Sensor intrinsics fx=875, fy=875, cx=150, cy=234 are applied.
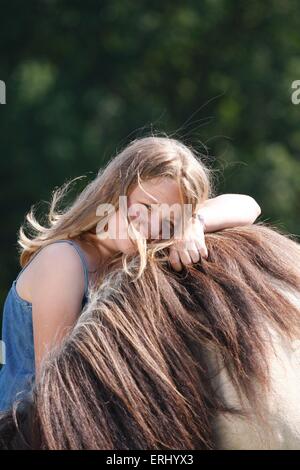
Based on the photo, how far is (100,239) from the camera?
190 centimetres

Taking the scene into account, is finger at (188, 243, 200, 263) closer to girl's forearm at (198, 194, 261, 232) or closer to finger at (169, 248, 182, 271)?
finger at (169, 248, 182, 271)

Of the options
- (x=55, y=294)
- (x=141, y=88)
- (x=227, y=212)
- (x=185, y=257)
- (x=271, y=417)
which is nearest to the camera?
(x=271, y=417)

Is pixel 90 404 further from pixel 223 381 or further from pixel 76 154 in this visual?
pixel 76 154

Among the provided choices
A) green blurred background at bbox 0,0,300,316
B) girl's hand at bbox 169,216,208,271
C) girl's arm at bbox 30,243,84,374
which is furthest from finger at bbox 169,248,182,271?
green blurred background at bbox 0,0,300,316

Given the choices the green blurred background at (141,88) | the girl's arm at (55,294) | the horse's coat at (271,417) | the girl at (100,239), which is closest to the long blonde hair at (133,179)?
the girl at (100,239)

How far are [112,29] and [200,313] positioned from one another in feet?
31.3

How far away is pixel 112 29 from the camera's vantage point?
Answer: 1066 cm

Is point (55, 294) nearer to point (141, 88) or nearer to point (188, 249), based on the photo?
point (188, 249)

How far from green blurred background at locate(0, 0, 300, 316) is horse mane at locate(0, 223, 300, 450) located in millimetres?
7355

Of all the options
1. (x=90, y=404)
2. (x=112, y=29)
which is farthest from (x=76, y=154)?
(x=90, y=404)

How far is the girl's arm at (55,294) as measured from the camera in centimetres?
172

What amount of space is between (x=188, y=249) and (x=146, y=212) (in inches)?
7.7

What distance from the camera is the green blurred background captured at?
9.23 metres

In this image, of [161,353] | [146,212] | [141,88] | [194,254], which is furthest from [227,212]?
[141,88]
